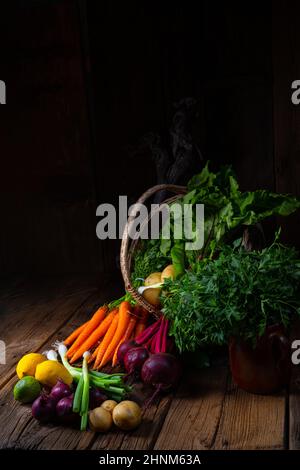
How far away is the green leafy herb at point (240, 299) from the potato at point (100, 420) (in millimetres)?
392

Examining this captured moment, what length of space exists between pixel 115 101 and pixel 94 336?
183cm

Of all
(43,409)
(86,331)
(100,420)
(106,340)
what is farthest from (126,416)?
(86,331)

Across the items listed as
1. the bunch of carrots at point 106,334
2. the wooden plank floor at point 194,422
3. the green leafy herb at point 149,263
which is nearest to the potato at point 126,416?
the wooden plank floor at point 194,422

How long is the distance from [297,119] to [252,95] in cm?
40

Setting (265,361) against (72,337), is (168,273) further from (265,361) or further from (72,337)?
(265,361)

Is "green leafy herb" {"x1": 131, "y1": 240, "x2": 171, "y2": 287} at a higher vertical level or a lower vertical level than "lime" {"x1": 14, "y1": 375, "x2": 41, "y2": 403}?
higher

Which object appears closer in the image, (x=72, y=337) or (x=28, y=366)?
(x=28, y=366)

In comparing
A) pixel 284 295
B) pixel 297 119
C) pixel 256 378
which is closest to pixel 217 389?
pixel 256 378

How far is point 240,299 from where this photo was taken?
1901 mm

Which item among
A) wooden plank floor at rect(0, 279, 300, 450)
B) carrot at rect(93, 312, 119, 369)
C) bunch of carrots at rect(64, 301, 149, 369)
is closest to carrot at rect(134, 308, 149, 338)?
bunch of carrots at rect(64, 301, 149, 369)

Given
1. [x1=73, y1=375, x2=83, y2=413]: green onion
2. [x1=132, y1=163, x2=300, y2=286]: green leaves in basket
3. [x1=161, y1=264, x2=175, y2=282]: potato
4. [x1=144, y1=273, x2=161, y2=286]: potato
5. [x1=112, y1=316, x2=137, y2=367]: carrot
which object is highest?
[x1=132, y1=163, x2=300, y2=286]: green leaves in basket

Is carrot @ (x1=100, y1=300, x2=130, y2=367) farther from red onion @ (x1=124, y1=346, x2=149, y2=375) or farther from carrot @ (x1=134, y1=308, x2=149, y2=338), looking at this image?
red onion @ (x1=124, y1=346, x2=149, y2=375)

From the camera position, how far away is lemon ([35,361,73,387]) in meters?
2.16

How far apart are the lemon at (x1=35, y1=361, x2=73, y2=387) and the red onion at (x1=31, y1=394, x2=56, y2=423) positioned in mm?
160
